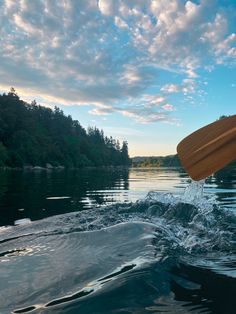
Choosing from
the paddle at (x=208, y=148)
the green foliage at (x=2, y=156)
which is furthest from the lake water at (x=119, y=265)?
the green foliage at (x=2, y=156)

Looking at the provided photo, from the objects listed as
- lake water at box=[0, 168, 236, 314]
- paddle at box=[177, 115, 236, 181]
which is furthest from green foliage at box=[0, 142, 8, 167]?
paddle at box=[177, 115, 236, 181]

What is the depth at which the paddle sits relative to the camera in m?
2.99

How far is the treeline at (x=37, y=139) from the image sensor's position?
2653 inches

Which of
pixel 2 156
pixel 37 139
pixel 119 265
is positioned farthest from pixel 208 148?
pixel 37 139

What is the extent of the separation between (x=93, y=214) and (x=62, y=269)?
3657mm

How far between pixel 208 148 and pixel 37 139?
8025cm

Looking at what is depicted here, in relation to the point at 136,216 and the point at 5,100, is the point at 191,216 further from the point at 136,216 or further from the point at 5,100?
the point at 5,100

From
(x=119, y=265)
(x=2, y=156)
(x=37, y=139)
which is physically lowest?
(x=119, y=265)

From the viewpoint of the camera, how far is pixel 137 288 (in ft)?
10.7

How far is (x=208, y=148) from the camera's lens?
3.14 metres

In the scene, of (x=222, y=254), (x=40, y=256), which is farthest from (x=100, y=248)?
(x=222, y=254)

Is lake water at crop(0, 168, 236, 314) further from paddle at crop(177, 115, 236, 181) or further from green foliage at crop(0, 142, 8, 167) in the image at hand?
green foliage at crop(0, 142, 8, 167)

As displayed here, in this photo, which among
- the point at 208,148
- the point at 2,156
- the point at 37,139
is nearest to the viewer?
the point at 208,148

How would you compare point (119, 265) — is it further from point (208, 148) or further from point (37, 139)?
point (37, 139)
